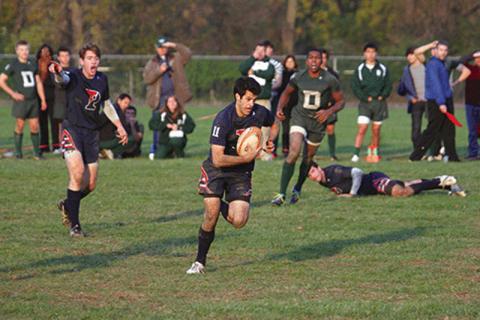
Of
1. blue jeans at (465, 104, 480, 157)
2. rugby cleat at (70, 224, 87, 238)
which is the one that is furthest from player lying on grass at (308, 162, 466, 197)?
blue jeans at (465, 104, 480, 157)

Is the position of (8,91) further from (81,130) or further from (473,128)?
(473,128)

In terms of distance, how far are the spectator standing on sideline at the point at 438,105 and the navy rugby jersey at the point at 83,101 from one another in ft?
28.1

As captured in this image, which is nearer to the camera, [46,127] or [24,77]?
[24,77]

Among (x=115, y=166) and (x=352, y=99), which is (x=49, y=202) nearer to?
(x=115, y=166)

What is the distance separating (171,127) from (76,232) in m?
8.45

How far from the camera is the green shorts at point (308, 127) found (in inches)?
518

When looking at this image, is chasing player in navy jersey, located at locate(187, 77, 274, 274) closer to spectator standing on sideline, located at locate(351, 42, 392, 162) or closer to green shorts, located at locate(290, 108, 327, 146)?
green shorts, located at locate(290, 108, 327, 146)

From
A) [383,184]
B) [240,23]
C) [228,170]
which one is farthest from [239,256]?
[240,23]

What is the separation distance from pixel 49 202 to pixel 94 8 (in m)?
32.9

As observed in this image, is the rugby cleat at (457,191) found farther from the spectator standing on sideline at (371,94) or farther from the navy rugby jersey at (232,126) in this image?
the navy rugby jersey at (232,126)

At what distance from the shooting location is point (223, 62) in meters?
37.3

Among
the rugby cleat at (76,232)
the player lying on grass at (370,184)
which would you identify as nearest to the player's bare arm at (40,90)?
the player lying on grass at (370,184)

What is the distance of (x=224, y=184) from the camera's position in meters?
8.91

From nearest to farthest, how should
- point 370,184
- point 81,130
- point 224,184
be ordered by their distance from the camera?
point 224,184 → point 81,130 → point 370,184
